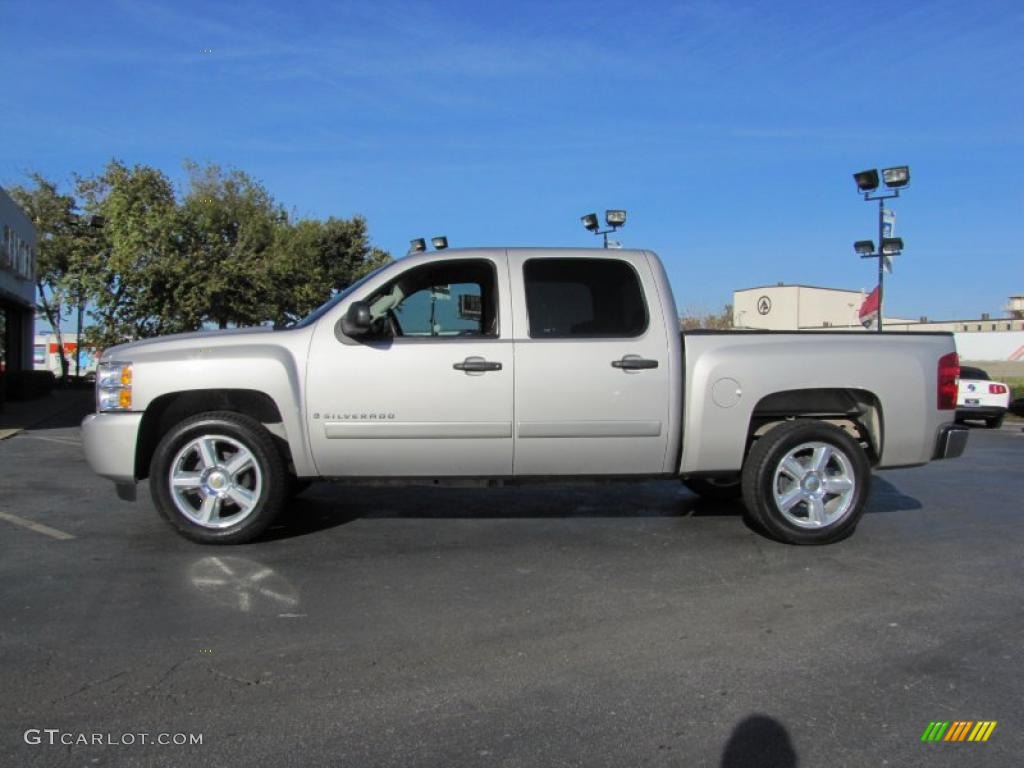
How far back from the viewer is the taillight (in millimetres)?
5887

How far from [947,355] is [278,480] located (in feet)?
Answer: 15.4

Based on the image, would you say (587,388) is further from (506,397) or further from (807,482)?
(807,482)

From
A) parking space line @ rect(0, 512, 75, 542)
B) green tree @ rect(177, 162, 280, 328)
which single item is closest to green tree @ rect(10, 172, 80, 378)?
green tree @ rect(177, 162, 280, 328)

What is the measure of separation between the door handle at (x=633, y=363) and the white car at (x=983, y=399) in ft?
46.9

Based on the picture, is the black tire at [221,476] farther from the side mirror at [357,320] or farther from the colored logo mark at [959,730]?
the colored logo mark at [959,730]

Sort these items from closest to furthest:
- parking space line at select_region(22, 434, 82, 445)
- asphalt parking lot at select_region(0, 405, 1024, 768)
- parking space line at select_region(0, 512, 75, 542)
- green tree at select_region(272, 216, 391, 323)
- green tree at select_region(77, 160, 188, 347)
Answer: asphalt parking lot at select_region(0, 405, 1024, 768) → parking space line at select_region(0, 512, 75, 542) → parking space line at select_region(22, 434, 82, 445) → green tree at select_region(77, 160, 188, 347) → green tree at select_region(272, 216, 391, 323)

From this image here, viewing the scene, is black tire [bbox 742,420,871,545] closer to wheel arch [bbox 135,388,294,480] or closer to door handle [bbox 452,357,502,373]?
door handle [bbox 452,357,502,373]

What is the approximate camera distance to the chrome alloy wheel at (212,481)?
219 inches

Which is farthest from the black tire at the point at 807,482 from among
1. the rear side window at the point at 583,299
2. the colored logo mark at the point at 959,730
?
the colored logo mark at the point at 959,730

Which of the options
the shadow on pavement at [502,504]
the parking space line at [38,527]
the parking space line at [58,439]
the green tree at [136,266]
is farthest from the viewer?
the green tree at [136,266]

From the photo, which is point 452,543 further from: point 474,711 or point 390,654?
point 474,711

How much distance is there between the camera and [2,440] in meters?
13.4

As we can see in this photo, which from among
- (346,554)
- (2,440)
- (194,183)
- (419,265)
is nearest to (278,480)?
(346,554)

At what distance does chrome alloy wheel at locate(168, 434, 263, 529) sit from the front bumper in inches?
11.5
